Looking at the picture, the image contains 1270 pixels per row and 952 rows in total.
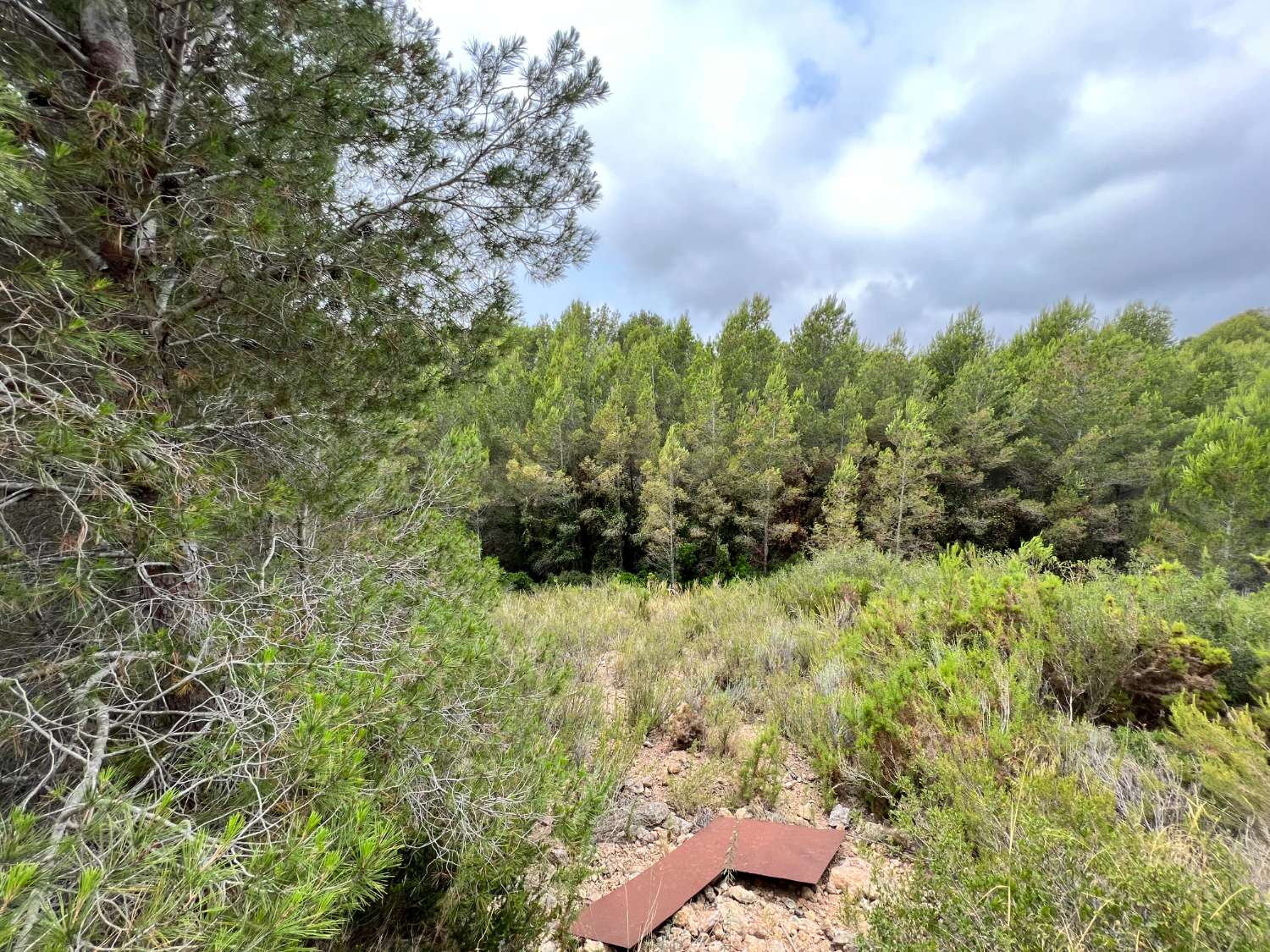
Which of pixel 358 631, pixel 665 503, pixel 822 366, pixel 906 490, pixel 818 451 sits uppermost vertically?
pixel 822 366

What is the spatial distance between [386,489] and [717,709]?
2.90 meters

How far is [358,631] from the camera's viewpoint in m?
2.13

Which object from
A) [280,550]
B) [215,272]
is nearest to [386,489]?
[280,550]

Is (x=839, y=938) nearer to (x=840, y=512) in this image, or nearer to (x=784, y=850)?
(x=784, y=850)

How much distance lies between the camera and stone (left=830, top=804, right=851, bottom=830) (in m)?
2.82

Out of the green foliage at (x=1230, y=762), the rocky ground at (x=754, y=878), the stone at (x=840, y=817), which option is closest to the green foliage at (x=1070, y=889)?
the rocky ground at (x=754, y=878)

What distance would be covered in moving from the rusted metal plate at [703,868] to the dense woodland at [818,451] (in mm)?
11608

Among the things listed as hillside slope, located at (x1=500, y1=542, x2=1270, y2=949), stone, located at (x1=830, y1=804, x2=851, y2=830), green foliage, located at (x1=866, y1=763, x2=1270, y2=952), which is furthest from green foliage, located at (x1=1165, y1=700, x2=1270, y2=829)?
stone, located at (x1=830, y1=804, x2=851, y2=830)

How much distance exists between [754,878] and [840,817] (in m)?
0.78

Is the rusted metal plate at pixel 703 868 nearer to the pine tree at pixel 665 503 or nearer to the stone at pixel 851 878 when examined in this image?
the stone at pixel 851 878

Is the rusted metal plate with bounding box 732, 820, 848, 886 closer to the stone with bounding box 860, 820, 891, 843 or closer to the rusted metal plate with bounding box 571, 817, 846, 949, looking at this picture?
the rusted metal plate with bounding box 571, 817, 846, 949

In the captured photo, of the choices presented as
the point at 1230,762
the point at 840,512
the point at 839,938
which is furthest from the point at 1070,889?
the point at 840,512

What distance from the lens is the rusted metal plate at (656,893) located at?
2.03m

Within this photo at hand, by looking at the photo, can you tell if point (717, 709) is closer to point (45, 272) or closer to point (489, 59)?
point (45, 272)
